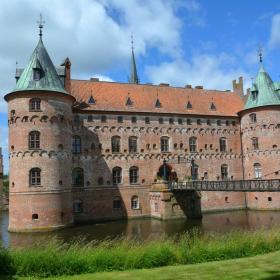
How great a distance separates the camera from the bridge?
25.4m

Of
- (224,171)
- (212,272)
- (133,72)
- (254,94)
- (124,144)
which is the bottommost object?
(212,272)

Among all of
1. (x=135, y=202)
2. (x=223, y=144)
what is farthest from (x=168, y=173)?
(x=223, y=144)

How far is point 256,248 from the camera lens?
14555mm

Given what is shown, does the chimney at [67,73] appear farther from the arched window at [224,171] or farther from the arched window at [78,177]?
the arched window at [224,171]

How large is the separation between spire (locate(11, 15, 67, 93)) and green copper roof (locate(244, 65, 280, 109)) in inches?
822

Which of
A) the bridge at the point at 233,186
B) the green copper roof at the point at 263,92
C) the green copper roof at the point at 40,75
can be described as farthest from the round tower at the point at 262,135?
the green copper roof at the point at 40,75

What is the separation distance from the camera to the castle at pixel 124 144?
2958 centimetres

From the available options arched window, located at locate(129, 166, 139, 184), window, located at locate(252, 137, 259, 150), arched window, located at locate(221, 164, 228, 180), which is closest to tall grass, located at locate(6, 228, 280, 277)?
arched window, located at locate(129, 166, 139, 184)

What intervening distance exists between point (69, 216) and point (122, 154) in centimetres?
872

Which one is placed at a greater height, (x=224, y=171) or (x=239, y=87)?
(x=239, y=87)

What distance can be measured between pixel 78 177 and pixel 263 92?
70.8 ft

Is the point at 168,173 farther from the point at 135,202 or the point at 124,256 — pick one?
the point at 124,256

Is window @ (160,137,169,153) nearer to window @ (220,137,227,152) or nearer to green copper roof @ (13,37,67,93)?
window @ (220,137,227,152)

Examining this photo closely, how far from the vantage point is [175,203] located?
3331cm
